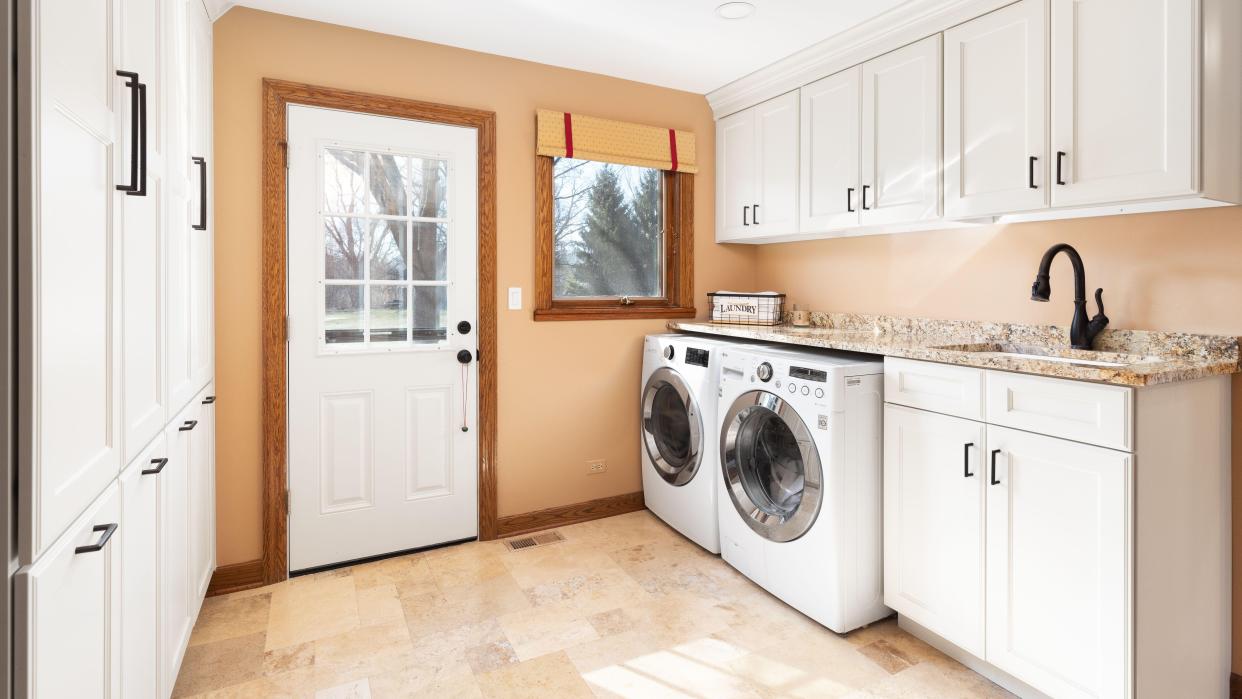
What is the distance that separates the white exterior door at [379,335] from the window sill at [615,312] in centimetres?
41

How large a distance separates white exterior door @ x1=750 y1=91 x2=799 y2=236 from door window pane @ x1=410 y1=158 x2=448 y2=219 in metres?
1.63

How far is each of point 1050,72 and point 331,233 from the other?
282 cm

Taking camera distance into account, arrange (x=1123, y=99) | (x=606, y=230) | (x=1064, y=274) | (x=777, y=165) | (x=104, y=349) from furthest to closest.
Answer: (x=606, y=230) → (x=777, y=165) → (x=1064, y=274) → (x=1123, y=99) → (x=104, y=349)

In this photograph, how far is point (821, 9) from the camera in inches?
99.2

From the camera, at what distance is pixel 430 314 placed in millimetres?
2979

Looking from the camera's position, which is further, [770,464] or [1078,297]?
[770,464]

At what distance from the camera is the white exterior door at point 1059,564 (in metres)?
1.65

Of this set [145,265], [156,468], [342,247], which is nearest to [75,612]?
[156,468]

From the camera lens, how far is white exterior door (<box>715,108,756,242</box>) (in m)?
3.44

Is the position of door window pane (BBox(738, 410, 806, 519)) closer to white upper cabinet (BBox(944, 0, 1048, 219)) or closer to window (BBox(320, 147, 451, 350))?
white upper cabinet (BBox(944, 0, 1048, 219))

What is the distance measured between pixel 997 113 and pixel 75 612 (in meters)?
2.85

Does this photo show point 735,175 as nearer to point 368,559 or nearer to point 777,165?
point 777,165

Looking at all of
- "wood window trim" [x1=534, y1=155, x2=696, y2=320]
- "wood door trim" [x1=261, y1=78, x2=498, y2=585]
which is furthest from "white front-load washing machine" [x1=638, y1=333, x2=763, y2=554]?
"wood door trim" [x1=261, y1=78, x2=498, y2=585]

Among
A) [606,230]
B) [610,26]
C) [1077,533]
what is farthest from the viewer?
[606,230]
